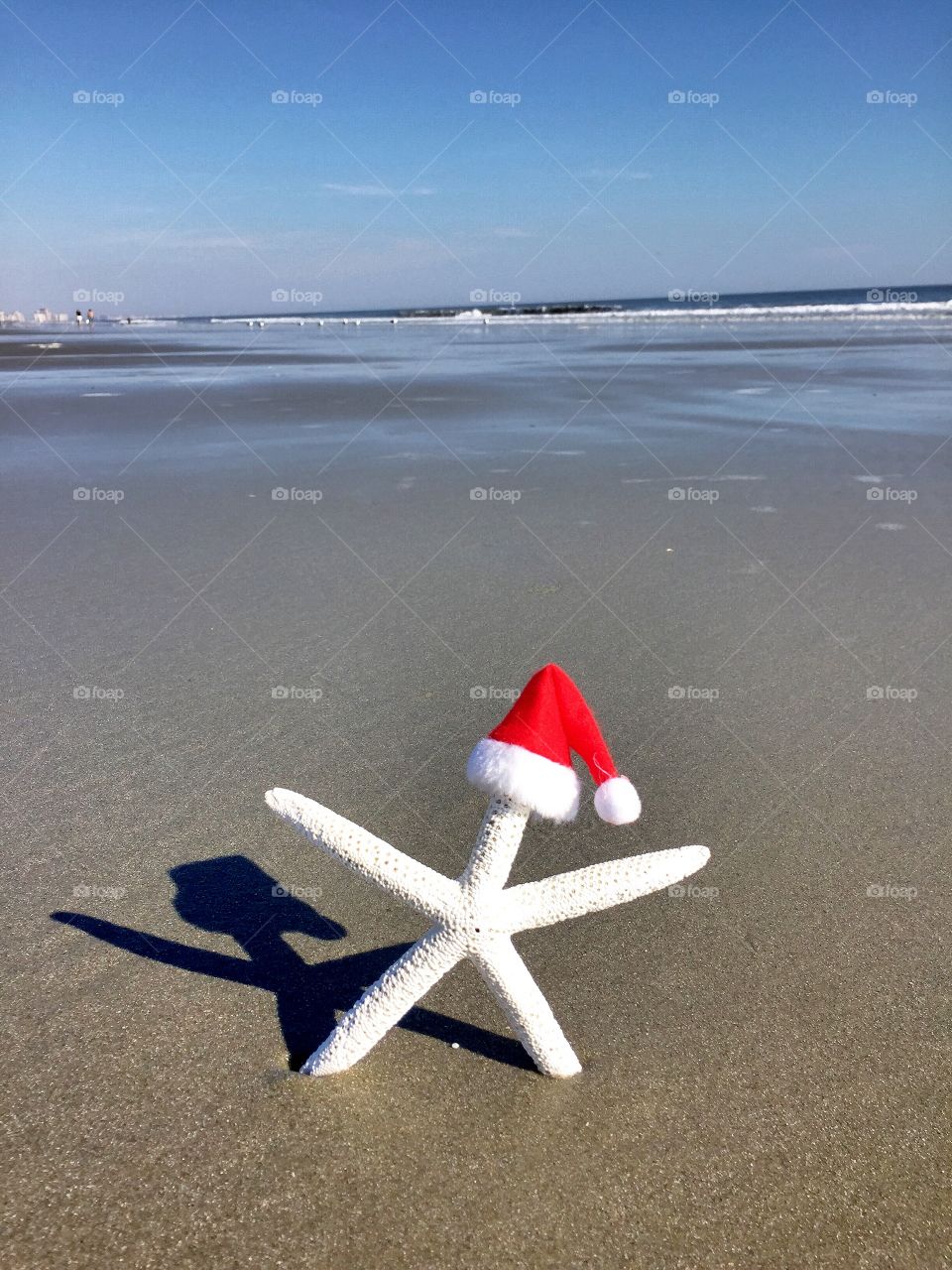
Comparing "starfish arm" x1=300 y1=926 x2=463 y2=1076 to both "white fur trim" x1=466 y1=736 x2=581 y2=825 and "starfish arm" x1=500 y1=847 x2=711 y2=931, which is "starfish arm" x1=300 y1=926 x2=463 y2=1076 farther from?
"white fur trim" x1=466 y1=736 x2=581 y2=825

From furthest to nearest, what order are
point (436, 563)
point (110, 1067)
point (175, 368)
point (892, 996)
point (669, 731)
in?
point (175, 368) < point (436, 563) < point (669, 731) < point (892, 996) < point (110, 1067)

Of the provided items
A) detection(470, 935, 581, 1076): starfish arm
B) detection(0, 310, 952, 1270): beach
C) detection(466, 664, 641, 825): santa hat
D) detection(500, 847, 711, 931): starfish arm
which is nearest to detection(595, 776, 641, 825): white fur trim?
detection(466, 664, 641, 825): santa hat

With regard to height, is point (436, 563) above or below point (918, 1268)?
above

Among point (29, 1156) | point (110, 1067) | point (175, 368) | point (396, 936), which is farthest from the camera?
point (175, 368)

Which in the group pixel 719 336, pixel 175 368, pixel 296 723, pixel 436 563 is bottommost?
pixel 296 723

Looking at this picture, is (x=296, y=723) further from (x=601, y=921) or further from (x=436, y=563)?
(x=436, y=563)

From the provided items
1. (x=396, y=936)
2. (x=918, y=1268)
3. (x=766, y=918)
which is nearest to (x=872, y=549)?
(x=766, y=918)

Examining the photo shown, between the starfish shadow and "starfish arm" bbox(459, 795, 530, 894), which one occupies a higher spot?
"starfish arm" bbox(459, 795, 530, 894)
